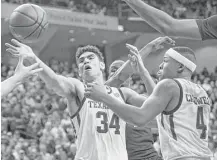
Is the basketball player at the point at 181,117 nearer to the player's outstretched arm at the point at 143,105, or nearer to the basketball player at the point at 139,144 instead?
the player's outstretched arm at the point at 143,105

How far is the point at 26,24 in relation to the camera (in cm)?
523

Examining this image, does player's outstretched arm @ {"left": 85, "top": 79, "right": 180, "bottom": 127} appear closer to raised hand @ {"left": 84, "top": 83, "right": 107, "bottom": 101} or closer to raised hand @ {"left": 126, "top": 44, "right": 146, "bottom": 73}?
raised hand @ {"left": 84, "top": 83, "right": 107, "bottom": 101}

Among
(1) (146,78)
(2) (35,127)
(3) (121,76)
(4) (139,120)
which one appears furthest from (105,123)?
(2) (35,127)

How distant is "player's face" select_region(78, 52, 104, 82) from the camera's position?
16.9ft

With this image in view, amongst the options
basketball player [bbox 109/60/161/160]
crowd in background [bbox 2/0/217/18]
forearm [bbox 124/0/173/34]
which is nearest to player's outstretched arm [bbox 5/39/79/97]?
basketball player [bbox 109/60/161/160]

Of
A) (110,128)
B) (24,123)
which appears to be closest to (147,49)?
(110,128)

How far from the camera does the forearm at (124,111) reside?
3.32 m

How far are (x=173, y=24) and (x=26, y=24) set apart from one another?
2.64 meters

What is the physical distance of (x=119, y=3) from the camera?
21594mm

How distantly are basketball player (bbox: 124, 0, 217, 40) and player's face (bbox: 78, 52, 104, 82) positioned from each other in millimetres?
2206

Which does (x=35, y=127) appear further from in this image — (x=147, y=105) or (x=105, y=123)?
(x=147, y=105)

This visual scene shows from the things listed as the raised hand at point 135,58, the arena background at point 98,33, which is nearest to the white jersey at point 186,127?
the raised hand at point 135,58

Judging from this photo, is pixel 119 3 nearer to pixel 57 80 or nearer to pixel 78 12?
pixel 78 12

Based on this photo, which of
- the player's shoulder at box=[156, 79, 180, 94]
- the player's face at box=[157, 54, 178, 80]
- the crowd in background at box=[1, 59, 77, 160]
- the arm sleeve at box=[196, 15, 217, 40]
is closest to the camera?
the arm sleeve at box=[196, 15, 217, 40]
